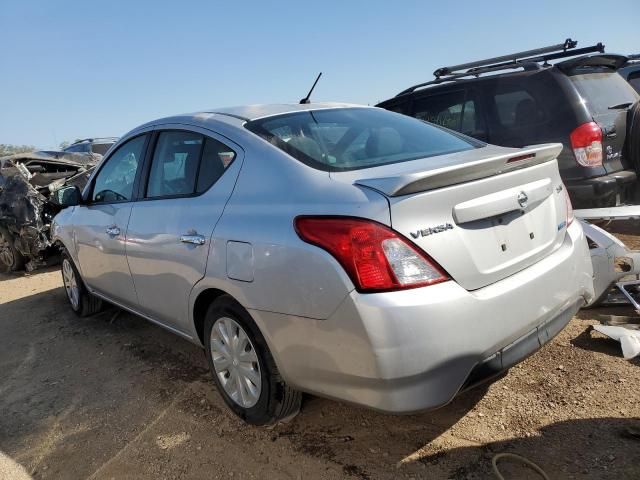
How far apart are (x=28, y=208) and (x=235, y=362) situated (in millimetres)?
5877

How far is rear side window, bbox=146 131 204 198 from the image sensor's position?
2988 millimetres

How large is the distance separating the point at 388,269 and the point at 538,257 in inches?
33.7

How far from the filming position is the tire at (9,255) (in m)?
7.43

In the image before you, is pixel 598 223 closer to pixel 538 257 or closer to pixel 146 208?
pixel 538 257

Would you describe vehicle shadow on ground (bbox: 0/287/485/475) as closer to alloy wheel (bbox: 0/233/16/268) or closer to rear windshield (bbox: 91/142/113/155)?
alloy wheel (bbox: 0/233/16/268)

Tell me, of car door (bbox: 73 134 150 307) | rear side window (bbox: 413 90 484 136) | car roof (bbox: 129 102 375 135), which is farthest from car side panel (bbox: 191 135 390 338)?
rear side window (bbox: 413 90 484 136)

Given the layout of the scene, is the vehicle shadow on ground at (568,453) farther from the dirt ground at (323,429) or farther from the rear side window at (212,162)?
the rear side window at (212,162)

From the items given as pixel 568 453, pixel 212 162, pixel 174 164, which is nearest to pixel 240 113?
pixel 212 162

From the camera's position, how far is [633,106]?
502 cm

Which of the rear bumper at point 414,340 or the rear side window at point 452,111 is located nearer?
the rear bumper at point 414,340

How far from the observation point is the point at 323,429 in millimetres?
2693

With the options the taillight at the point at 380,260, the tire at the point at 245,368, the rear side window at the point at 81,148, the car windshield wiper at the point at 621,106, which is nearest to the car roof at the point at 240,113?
the tire at the point at 245,368

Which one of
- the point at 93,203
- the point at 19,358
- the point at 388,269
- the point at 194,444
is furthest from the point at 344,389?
the point at 19,358

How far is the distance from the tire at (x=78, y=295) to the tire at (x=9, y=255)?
2987 millimetres
